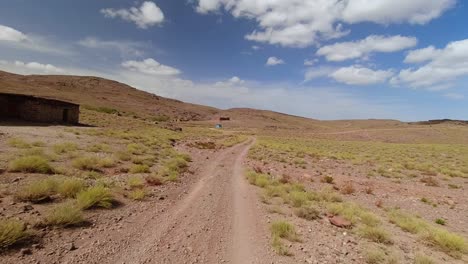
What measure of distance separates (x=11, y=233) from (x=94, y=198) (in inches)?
97.9

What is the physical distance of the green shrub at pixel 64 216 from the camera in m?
6.12

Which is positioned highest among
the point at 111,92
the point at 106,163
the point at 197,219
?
the point at 111,92

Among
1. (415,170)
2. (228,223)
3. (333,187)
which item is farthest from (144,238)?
(415,170)

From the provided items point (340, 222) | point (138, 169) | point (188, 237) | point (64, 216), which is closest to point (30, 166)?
point (138, 169)

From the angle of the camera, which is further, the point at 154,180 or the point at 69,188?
the point at 154,180

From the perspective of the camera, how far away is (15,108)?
29.1 metres

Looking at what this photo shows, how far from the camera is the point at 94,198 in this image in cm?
761

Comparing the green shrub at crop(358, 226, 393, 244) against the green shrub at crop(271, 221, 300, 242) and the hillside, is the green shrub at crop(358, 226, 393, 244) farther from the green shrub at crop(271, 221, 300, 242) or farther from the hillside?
the hillside

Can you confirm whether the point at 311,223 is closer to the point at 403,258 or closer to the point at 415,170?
the point at 403,258

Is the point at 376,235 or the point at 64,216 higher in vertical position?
the point at 64,216

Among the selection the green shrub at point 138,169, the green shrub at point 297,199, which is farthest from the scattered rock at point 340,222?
the green shrub at point 138,169

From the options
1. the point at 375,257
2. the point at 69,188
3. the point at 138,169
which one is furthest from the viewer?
the point at 138,169

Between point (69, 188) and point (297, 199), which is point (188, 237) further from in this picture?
point (297, 199)

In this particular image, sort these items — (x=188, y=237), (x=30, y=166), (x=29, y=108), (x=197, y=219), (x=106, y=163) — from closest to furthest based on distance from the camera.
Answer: (x=188, y=237) → (x=197, y=219) → (x=30, y=166) → (x=106, y=163) → (x=29, y=108)
